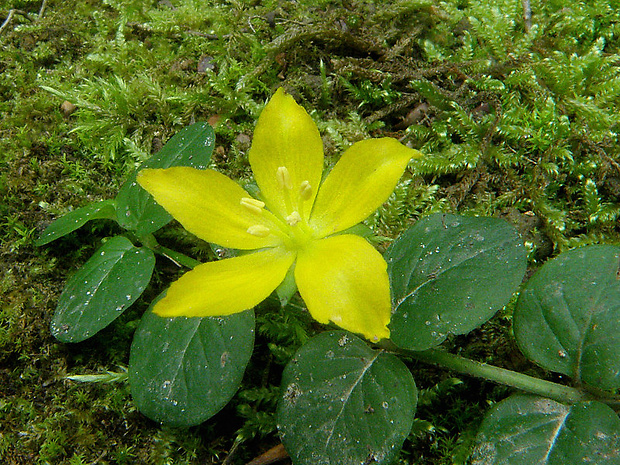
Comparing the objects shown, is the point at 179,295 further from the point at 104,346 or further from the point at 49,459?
the point at 49,459

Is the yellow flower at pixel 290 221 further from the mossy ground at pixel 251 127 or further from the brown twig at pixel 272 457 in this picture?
the brown twig at pixel 272 457

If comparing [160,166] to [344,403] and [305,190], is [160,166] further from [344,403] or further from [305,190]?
[344,403]

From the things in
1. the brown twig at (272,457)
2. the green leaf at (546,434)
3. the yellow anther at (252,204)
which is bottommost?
the brown twig at (272,457)

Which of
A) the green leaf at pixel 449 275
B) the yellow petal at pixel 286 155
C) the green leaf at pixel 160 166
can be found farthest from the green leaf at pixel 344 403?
the green leaf at pixel 160 166

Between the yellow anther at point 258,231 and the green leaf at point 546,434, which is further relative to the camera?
the yellow anther at point 258,231

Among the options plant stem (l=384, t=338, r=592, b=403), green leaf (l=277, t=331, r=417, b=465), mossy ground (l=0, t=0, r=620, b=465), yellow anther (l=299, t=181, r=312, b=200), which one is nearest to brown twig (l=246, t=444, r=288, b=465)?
mossy ground (l=0, t=0, r=620, b=465)


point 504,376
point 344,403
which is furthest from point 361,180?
point 504,376

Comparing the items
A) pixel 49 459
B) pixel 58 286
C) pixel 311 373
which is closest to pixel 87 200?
pixel 58 286
